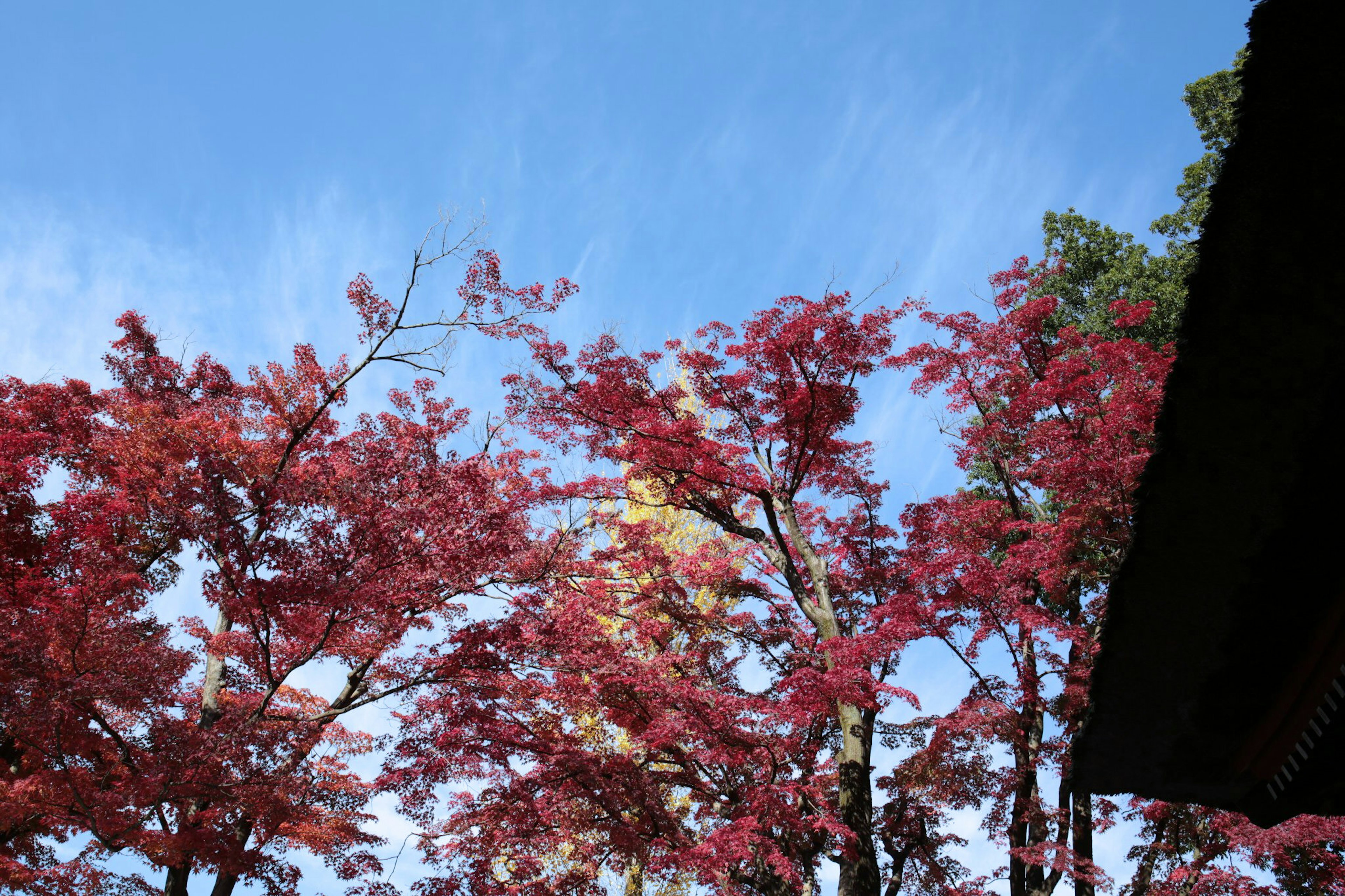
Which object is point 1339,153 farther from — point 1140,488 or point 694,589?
point 694,589

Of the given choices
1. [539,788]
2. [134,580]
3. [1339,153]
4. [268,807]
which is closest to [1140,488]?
[1339,153]

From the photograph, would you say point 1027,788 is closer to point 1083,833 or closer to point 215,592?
point 1083,833

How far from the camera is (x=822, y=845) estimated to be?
10531 millimetres

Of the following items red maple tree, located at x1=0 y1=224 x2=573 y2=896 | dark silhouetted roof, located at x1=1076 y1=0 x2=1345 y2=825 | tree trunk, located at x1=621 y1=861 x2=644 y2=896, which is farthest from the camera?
tree trunk, located at x1=621 y1=861 x2=644 y2=896

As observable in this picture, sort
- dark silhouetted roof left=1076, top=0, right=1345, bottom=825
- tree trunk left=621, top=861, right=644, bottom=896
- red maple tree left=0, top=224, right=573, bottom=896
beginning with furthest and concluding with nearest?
tree trunk left=621, top=861, right=644, bottom=896 < red maple tree left=0, top=224, right=573, bottom=896 < dark silhouetted roof left=1076, top=0, right=1345, bottom=825

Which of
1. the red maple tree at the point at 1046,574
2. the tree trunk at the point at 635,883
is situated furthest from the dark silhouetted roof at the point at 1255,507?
the tree trunk at the point at 635,883

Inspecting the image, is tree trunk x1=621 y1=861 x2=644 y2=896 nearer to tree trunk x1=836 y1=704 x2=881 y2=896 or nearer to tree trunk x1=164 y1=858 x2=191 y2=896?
tree trunk x1=836 y1=704 x2=881 y2=896

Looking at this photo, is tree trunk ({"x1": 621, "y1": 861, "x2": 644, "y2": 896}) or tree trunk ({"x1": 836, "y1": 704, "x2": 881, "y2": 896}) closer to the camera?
tree trunk ({"x1": 836, "y1": 704, "x2": 881, "y2": 896})

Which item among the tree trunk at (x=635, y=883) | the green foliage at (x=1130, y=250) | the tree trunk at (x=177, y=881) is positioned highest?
the green foliage at (x=1130, y=250)

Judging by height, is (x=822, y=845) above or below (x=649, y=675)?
below

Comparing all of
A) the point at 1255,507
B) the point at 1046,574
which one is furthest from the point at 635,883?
the point at 1255,507

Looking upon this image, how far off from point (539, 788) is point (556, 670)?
204cm

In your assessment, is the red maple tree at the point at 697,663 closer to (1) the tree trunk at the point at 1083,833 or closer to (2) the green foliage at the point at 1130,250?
(1) the tree trunk at the point at 1083,833

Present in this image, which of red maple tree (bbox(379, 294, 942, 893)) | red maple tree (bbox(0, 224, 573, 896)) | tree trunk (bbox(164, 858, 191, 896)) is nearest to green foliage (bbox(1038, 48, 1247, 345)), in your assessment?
red maple tree (bbox(379, 294, 942, 893))
